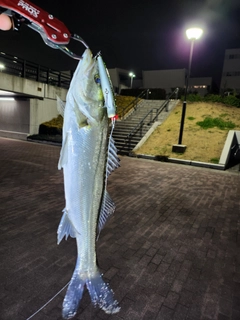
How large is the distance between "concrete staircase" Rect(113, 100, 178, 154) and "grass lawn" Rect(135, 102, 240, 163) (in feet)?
2.59

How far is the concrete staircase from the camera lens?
15.0 m

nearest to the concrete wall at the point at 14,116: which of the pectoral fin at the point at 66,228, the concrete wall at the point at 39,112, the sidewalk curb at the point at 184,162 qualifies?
the concrete wall at the point at 39,112

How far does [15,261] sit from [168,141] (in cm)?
1287

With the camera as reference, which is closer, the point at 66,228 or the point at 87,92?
the point at 87,92

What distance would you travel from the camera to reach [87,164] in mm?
1665

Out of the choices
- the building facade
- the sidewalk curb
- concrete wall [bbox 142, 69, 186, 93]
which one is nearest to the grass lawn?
the sidewalk curb

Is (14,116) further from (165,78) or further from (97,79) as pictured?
(165,78)

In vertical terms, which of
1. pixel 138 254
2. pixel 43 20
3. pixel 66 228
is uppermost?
pixel 43 20

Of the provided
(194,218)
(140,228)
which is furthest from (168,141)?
(140,228)

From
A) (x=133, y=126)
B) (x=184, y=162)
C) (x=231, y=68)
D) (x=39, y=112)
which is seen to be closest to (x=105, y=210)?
(x=184, y=162)

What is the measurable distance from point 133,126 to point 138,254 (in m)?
14.4

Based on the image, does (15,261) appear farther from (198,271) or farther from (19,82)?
(19,82)

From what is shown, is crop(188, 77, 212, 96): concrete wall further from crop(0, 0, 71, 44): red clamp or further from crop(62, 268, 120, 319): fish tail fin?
crop(62, 268, 120, 319): fish tail fin

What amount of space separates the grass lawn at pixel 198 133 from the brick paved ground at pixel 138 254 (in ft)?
20.6
